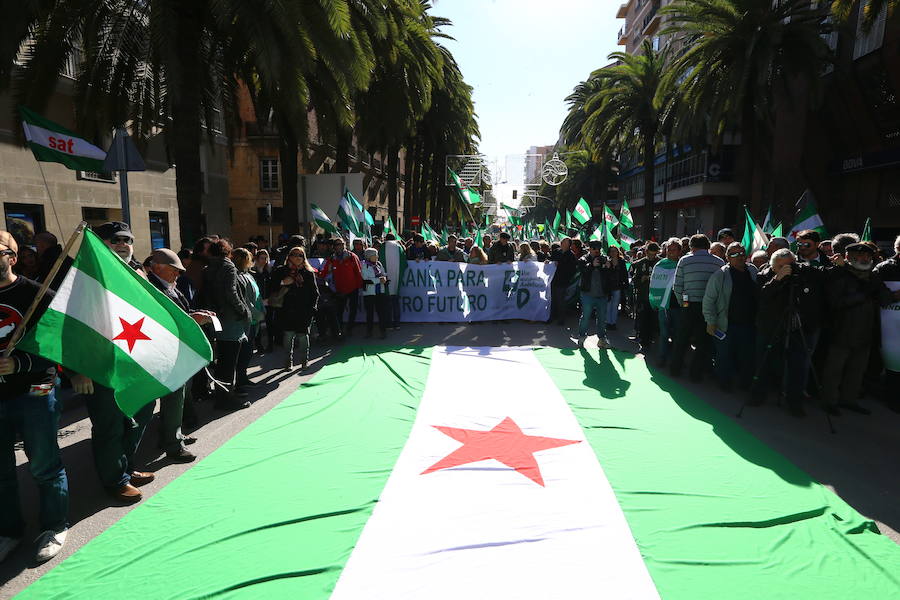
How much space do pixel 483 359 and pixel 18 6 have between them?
8.49 metres

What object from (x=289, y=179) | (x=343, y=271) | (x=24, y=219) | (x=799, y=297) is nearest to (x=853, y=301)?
(x=799, y=297)

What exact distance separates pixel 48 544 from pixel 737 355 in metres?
6.97

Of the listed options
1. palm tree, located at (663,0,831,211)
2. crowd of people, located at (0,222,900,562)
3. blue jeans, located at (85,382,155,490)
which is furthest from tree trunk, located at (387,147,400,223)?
blue jeans, located at (85,382,155,490)

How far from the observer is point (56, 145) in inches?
284

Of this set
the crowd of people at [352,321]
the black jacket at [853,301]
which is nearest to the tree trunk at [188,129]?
the crowd of people at [352,321]

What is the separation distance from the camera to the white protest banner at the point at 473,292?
1129 cm

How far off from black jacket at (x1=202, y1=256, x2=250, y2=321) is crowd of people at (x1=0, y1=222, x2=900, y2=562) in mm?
15

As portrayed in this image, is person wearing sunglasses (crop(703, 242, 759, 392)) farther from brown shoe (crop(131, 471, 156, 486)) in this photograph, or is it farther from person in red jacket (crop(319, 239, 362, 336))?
brown shoe (crop(131, 471, 156, 486))

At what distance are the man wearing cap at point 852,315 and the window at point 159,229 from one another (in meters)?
18.4

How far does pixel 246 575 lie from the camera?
123 inches

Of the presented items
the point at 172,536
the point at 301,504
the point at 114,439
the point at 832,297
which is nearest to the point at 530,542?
the point at 301,504

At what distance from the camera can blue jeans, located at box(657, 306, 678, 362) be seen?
764 cm

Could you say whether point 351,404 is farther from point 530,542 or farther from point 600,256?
point 600,256

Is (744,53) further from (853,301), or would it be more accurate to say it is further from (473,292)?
(853,301)
